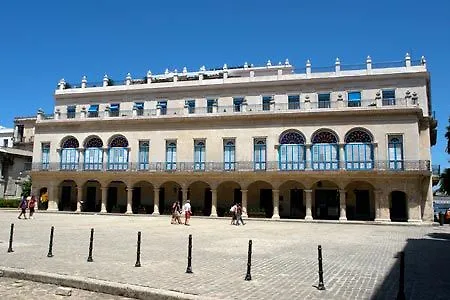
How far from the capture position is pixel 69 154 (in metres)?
40.2

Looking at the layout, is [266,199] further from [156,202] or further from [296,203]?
[156,202]

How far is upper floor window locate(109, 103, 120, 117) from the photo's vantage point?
40.6 metres

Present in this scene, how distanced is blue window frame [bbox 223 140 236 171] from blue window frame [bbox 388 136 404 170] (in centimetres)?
1244

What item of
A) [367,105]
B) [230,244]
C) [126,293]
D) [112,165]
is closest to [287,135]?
[367,105]

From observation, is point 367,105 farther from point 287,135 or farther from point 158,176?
point 158,176

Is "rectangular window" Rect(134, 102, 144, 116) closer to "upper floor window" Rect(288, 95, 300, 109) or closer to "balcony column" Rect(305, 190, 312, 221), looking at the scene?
"upper floor window" Rect(288, 95, 300, 109)

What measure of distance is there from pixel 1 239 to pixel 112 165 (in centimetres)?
2436

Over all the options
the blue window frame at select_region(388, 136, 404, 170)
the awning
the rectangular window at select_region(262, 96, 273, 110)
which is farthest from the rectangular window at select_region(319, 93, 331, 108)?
the awning

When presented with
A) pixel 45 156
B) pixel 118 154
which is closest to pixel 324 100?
pixel 118 154

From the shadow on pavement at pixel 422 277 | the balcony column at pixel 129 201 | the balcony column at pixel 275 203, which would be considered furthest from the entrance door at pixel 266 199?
the shadow on pavement at pixel 422 277

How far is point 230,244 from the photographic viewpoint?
1499 centimetres

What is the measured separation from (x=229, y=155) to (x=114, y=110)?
43.5ft

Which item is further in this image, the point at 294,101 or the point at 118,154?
the point at 118,154

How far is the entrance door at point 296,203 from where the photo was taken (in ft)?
118
